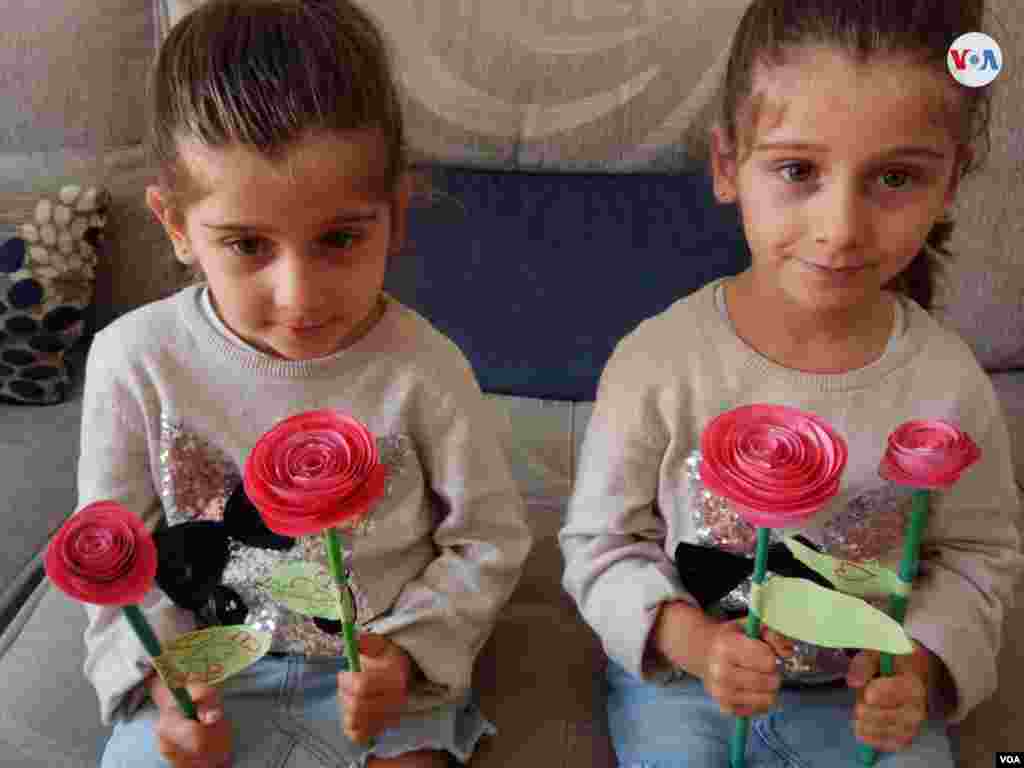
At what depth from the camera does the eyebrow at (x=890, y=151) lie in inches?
32.5

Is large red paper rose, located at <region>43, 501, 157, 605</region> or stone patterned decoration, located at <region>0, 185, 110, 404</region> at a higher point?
large red paper rose, located at <region>43, 501, 157, 605</region>

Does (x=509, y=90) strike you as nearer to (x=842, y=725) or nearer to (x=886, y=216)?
(x=886, y=216)

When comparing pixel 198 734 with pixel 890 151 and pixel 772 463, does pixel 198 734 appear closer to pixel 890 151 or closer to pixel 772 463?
pixel 772 463

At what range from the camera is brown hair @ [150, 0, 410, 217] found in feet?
2.64

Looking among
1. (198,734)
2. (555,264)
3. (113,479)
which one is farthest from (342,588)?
(555,264)

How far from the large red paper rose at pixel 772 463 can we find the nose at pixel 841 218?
22 cm

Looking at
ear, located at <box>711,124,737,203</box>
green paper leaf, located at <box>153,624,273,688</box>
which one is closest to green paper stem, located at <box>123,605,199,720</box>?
green paper leaf, located at <box>153,624,273,688</box>

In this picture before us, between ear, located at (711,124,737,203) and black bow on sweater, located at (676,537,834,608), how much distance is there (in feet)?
1.19

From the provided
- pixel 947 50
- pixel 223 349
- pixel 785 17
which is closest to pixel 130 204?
pixel 223 349

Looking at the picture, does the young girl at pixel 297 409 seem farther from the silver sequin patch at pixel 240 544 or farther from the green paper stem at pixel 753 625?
the green paper stem at pixel 753 625

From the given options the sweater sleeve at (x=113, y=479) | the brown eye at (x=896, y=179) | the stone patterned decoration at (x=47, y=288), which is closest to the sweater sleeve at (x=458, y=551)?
the sweater sleeve at (x=113, y=479)

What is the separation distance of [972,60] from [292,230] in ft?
2.07

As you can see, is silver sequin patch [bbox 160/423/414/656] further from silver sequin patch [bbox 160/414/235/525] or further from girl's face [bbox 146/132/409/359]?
girl's face [bbox 146/132/409/359]

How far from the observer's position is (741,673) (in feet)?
2.65
